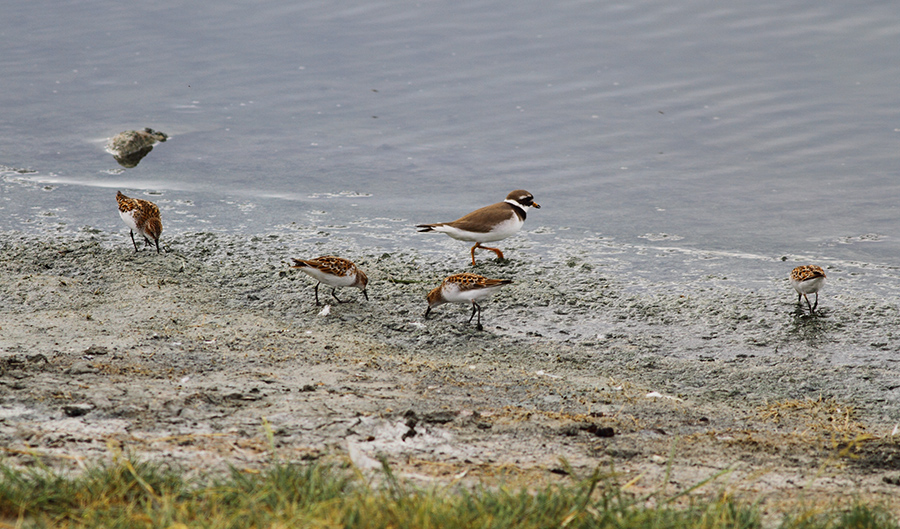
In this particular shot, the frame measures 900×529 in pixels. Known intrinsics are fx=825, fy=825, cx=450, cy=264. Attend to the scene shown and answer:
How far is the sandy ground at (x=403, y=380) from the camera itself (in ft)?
13.7

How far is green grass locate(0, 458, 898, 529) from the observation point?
2994 mm

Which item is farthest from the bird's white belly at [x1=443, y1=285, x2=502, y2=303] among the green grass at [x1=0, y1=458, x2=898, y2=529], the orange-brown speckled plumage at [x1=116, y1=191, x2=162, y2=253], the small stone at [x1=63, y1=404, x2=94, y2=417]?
the green grass at [x1=0, y1=458, x2=898, y2=529]

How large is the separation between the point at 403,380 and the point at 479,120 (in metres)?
8.93

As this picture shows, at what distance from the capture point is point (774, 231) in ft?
33.9

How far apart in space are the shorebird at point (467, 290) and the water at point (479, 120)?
224 centimetres

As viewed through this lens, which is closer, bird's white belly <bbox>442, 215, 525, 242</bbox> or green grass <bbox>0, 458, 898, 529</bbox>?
green grass <bbox>0, 458, 898, 529</bbox>

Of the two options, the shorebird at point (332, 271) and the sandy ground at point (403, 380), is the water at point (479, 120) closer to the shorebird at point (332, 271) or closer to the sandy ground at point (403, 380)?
the sandy ground at point (403, 380)

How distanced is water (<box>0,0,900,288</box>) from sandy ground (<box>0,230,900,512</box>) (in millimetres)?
1451

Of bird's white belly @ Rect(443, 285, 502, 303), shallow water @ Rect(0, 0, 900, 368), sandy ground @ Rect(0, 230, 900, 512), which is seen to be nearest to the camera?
sandy ground @ Rect(0, 230, 900, 512)

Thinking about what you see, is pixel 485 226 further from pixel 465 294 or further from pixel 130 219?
pixel 130 219

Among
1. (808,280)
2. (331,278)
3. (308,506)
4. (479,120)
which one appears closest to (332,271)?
(331,278)

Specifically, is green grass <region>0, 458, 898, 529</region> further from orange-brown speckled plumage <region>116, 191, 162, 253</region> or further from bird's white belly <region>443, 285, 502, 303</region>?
orange-brown speckled plumage <region>116, 191, 162, 253</region>

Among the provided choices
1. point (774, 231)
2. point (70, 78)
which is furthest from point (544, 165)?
point (70, 78)

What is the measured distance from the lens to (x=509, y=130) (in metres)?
13.9
